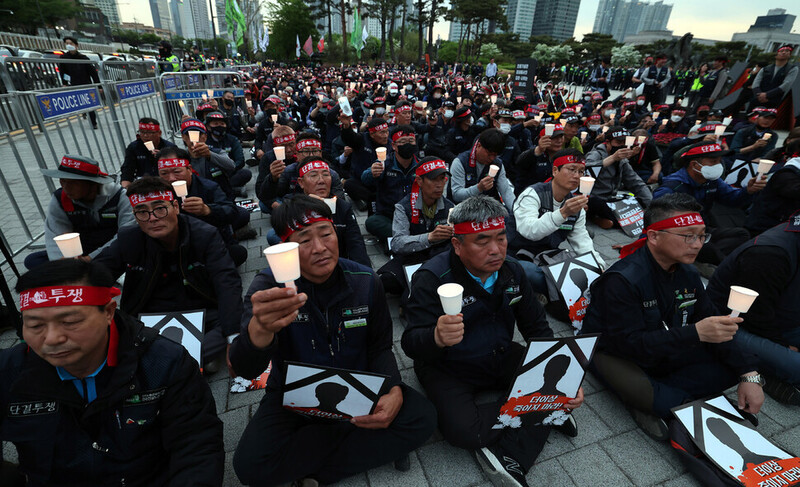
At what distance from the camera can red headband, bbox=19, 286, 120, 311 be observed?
163 centimetres

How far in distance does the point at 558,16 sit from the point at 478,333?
161 m

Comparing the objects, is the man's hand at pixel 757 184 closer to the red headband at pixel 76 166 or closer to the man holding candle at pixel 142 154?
the red headband at pixel 76 166

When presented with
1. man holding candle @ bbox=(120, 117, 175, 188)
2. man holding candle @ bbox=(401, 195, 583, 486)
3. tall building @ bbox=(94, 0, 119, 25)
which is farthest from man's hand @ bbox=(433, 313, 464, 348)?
tall building @ bbox=(94, 0, 119, 25)

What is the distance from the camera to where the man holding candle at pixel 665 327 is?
9.11 ft

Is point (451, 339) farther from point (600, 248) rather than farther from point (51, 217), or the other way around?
point (600, 248)

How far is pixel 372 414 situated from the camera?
244 cm

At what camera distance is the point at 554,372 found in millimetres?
2529

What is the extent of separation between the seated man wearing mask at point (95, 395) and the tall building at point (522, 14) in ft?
564

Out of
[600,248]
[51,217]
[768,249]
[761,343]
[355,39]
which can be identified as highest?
[355,39]

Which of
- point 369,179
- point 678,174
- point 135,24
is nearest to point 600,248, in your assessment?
point 678,174

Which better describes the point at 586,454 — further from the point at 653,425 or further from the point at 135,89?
the point at 135,89

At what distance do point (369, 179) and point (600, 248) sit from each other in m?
4.14

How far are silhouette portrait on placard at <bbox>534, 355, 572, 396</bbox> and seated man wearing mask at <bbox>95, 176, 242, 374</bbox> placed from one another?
2.68m

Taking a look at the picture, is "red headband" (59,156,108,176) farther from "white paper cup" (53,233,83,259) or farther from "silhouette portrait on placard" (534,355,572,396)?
"silhouette portrait on placard" (534,355,572,396)
